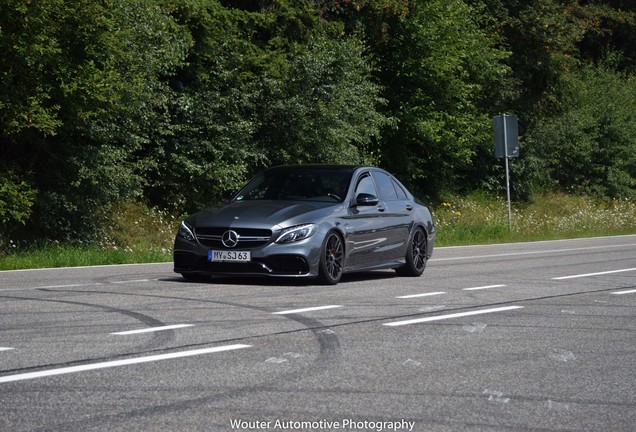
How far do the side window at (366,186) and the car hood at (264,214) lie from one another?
813 millimetres

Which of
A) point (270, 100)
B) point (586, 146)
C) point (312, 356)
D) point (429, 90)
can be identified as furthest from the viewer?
point (586, 146)

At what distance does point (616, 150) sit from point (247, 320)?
130 feet

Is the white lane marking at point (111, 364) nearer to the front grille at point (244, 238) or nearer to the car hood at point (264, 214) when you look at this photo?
the front grille at point (244, 238)

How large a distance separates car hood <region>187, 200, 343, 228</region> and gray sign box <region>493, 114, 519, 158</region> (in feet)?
59.2

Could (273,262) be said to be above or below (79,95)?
below

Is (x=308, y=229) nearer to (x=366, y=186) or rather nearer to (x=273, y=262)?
(x=273, y=262)

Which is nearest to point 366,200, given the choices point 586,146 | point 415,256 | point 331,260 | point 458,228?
point 331,260

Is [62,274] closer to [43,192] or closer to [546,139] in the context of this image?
[43,192]

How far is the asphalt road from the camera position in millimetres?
5691

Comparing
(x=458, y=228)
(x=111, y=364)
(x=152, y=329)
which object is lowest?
(x=458, y=228)

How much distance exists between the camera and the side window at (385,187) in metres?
15.8

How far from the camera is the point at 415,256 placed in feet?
52.4

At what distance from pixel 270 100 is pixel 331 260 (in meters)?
14.3

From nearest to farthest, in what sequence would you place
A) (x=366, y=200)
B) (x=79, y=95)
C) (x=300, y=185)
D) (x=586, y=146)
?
(x=366, y=200) → (x=300, y=185) → (x=79, y=95) → (x=586, y=146)
